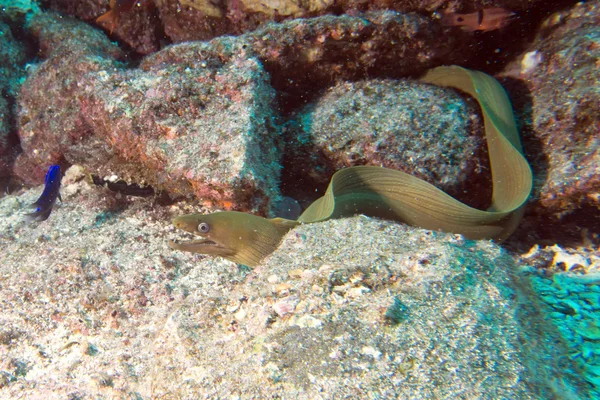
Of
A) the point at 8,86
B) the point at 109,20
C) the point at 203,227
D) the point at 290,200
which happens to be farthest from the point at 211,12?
the point at 203,227

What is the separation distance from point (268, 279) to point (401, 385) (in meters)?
0.77

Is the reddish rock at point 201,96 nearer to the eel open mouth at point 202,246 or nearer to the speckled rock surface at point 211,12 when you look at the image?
the speckled rock surface at point 211,12

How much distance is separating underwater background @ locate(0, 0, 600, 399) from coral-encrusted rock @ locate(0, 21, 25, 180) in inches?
1.0

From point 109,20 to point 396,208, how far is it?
4.22m

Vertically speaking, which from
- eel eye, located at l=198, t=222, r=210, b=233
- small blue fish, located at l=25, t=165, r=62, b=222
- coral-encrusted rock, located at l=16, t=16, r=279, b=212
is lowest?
small blue fish, located at l=25, t=165, r=62, b=222

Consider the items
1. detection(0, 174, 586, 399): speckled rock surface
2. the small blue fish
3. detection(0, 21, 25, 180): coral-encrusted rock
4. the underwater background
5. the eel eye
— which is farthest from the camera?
detection(0, 21, 25, 180): coral-encrusted rock

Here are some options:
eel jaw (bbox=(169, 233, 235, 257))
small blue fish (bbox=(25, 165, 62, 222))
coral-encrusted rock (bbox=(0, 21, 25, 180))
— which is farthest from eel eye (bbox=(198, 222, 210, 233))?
coral-encrusted rock (bbox=(0, 21, 25, 180))

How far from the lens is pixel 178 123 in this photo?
2627 millimetres

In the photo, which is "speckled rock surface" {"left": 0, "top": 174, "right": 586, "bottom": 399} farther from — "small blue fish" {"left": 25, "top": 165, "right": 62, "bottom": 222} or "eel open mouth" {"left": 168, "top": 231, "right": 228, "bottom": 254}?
"small blue fish" {"left": 25, "top": 165, "right": 62, "bottom": 222}

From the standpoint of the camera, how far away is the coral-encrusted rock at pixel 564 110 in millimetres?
2383

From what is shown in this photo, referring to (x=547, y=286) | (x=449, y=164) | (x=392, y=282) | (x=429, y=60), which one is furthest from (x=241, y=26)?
(x=547, y=286)

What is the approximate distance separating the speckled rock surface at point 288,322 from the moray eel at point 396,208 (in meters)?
0.25

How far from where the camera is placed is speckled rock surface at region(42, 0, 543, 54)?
3.11m

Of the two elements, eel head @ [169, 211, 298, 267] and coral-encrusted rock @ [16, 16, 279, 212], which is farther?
coral-encrusted rock @ [16, 16, 279, 212]
